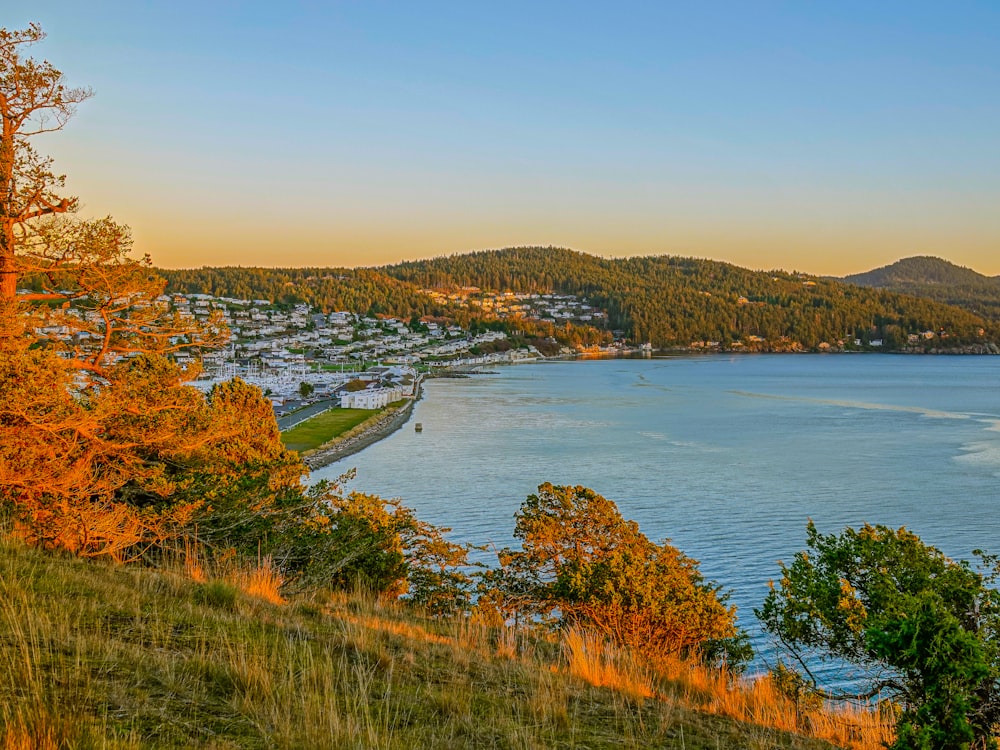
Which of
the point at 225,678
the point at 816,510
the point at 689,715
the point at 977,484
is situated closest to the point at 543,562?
the point at 689,715

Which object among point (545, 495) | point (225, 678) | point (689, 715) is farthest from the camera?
point (545, 495)

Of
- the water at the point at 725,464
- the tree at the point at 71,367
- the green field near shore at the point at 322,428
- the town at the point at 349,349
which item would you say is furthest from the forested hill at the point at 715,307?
the tree at the point at 71,367

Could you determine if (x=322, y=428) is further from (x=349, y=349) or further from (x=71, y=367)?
(x=349, y=349)

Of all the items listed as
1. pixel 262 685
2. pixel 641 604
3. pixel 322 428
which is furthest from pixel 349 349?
pixel 262 685

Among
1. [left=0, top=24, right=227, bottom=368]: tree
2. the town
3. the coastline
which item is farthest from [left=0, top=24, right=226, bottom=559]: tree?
the town

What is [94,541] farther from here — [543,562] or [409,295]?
[409,295]
